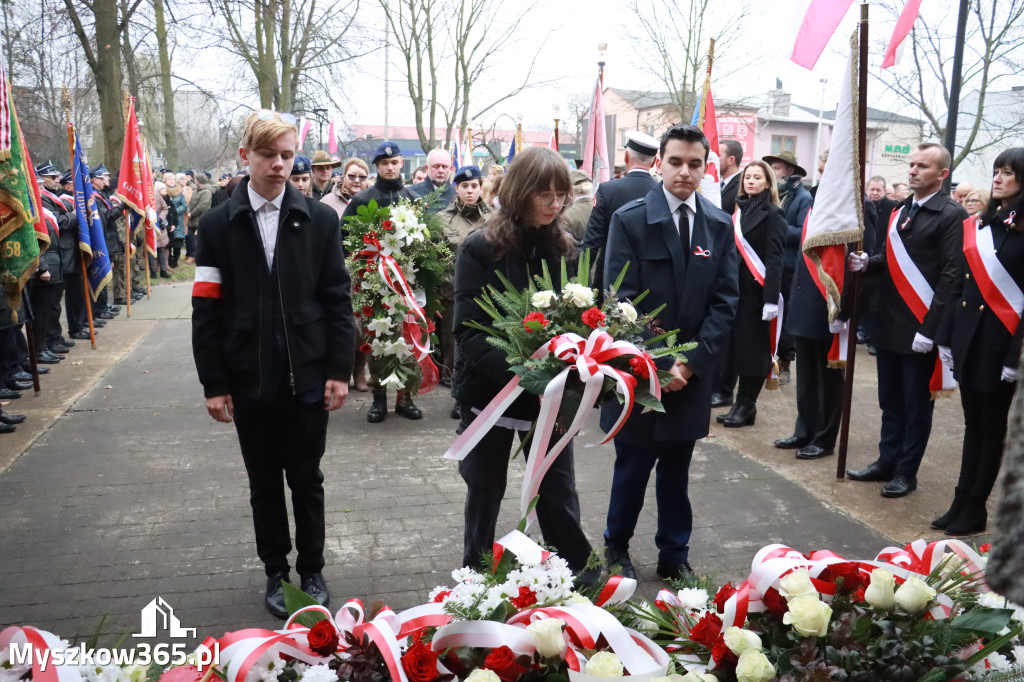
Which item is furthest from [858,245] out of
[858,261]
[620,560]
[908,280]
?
[620,560]

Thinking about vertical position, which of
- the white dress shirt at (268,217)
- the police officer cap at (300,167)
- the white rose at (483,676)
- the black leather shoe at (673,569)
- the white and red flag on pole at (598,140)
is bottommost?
the black leather shoe at (673,569)

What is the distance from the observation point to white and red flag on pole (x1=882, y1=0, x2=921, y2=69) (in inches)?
220

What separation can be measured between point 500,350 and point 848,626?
178cm

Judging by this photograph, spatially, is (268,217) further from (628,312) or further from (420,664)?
(420,664)

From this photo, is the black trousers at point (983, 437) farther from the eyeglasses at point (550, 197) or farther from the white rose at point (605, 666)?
the white rose at point (605, 666)

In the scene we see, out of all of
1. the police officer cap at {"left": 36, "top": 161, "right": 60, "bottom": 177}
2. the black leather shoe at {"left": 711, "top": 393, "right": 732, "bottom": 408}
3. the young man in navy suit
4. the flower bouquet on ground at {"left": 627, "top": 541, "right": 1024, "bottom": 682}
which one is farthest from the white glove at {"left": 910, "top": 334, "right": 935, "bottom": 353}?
the police officer cap at {"left": 36, "top": 161, "right": 60, "bottom": 177}

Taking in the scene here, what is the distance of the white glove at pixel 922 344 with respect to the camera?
560cm

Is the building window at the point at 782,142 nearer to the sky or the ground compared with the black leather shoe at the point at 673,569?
nearer to the sky

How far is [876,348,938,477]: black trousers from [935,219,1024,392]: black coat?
72 centimetres

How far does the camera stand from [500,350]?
3557 mm

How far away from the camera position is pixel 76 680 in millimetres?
1979

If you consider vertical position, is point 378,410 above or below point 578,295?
below

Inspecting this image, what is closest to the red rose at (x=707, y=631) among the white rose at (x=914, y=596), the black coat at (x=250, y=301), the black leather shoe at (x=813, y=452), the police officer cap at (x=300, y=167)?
the white rose at (x=914, y=596)

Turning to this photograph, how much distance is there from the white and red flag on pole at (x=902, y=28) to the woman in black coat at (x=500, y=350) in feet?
11.1
